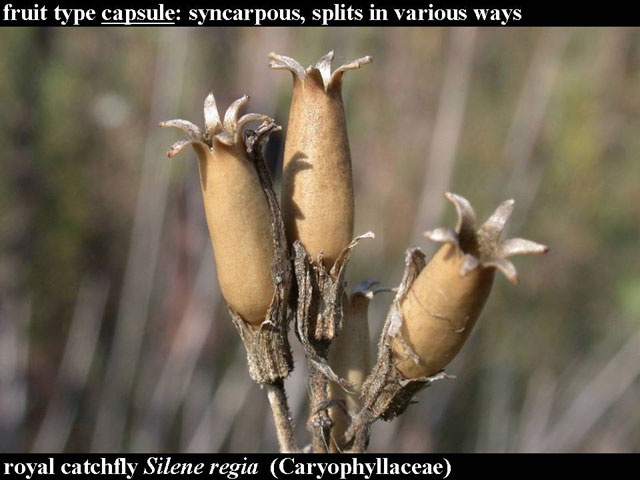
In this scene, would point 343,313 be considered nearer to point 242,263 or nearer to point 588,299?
point 242,263

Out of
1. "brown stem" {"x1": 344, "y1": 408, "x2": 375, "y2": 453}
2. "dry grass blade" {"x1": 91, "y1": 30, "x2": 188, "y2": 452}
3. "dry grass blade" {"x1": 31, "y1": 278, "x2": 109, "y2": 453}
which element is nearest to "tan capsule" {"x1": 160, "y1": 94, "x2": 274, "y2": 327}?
"brown stem" {"x1": 344, "y1": 408, "x2": 375, "y2": 453}

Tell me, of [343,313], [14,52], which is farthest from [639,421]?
[14,52]

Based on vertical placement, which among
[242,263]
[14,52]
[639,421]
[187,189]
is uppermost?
[14,52]

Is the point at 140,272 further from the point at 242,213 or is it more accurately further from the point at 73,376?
the point at 242,213

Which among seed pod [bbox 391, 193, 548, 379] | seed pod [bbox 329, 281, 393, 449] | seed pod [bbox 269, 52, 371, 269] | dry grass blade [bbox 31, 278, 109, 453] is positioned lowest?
dry grass blade [bbox 31, 278, 109, 453]

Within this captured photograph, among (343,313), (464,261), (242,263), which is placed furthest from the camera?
(343,313)

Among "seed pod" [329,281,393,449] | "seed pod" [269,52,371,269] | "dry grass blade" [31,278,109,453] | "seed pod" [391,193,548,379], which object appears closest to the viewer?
"seed pod" [391,193,548,379]

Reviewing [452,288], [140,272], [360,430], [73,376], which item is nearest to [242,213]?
[452,288]

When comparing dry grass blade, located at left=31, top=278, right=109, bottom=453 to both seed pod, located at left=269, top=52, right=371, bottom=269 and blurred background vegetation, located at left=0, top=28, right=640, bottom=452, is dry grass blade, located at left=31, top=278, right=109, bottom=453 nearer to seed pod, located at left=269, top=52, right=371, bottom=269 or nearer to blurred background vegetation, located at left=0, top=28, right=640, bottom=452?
blurred background vegetation, located at left=0, top=28, right=640, bottom=452
